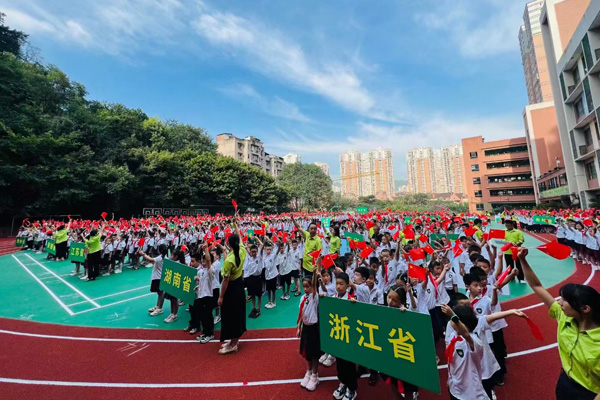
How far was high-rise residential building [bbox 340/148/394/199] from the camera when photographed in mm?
103250

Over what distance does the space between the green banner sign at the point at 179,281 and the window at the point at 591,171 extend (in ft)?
101

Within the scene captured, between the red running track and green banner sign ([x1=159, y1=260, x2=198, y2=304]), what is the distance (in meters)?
0.80

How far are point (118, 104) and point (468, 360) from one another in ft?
145

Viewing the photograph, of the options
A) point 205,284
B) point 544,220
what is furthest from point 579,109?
point 205,284

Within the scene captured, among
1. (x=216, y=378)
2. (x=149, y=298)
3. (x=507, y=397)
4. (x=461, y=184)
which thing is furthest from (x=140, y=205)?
(x=461, y=184)

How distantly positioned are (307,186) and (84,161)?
36197 mm

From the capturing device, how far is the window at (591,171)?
73.7ft

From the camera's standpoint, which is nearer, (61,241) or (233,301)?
(233,301)

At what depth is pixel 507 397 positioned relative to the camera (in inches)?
131

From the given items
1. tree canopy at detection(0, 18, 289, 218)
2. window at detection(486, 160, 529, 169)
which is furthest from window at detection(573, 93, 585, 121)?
tree canopy at detection(0, 18, 289, 218)

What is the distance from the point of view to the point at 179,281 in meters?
5.41

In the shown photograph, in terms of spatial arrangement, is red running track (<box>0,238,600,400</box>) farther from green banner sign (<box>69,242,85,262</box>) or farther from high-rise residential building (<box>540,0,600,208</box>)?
high-rise residential building (<box>540,0,600,208</box>)

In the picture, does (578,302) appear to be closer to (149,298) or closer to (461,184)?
(149,298)

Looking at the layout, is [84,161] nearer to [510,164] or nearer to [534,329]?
[534,329]
